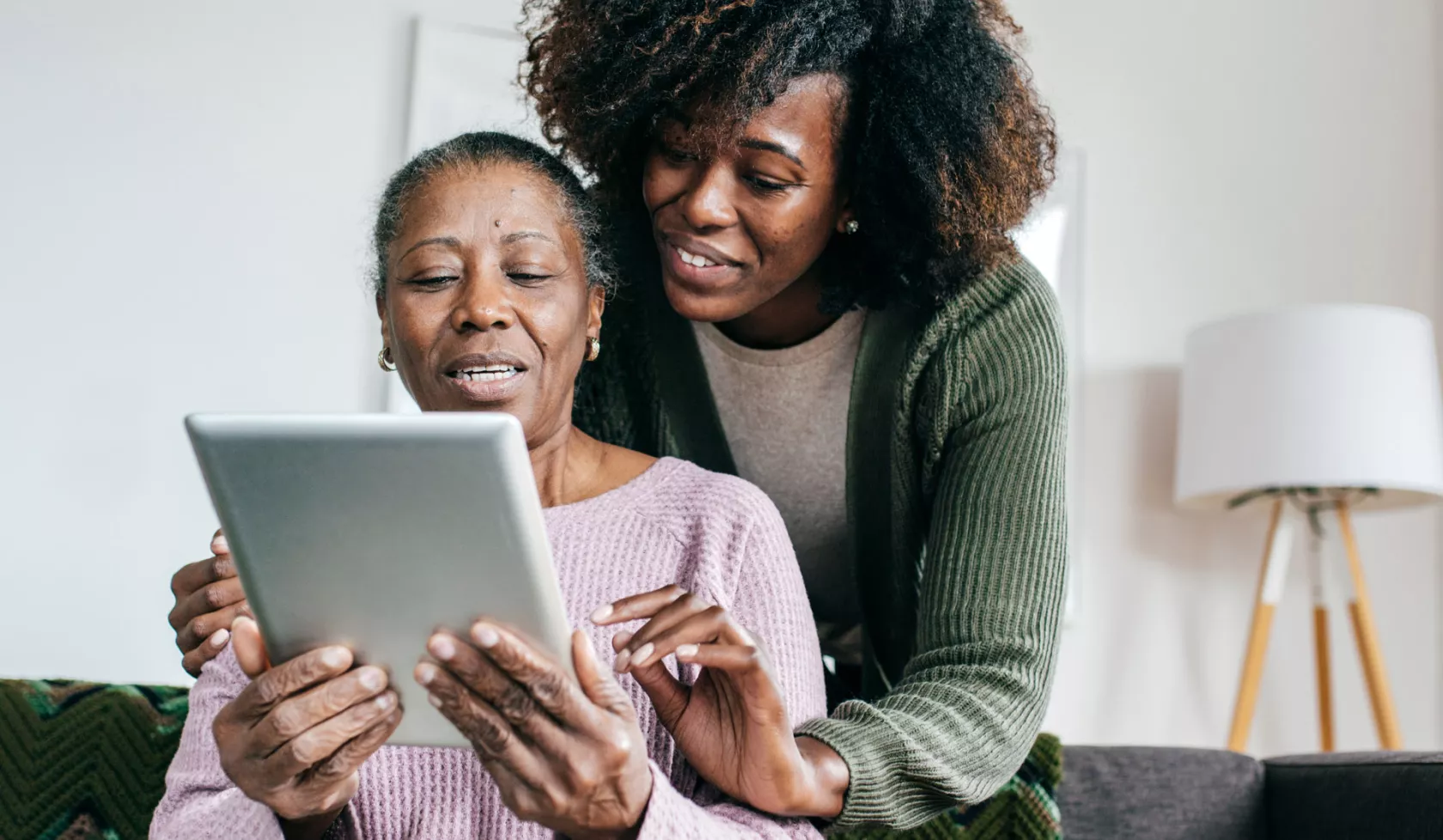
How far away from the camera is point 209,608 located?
4.19 feet

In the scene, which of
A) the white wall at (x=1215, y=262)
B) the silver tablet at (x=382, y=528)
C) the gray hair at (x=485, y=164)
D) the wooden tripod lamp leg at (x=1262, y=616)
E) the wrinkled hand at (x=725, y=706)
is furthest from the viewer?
the white wall at (x=1215, y=262)

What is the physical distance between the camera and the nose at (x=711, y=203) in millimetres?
1384

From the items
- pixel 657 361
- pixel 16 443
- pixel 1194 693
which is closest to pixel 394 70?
pixel 16 443

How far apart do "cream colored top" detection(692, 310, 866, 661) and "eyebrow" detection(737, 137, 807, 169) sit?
0.88 ft

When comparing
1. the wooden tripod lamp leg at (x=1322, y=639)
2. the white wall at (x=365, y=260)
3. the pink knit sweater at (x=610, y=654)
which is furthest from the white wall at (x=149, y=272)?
the wooden tripod lamp leg at (x=1322, y=639)

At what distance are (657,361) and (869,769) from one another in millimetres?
654

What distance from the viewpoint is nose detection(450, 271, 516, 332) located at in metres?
1.27

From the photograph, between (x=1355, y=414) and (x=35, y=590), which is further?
(x=1355, y=414)

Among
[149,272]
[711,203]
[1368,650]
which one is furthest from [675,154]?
[1368,650]

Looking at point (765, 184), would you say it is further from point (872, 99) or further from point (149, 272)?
point (149, 272)

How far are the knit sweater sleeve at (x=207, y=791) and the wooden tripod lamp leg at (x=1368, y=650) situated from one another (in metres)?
2.53

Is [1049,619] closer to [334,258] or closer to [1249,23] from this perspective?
→ [334,258]

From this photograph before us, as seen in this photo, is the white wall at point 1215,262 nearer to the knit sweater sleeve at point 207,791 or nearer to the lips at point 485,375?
the lips at point 485,375

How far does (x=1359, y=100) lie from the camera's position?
3.64m
